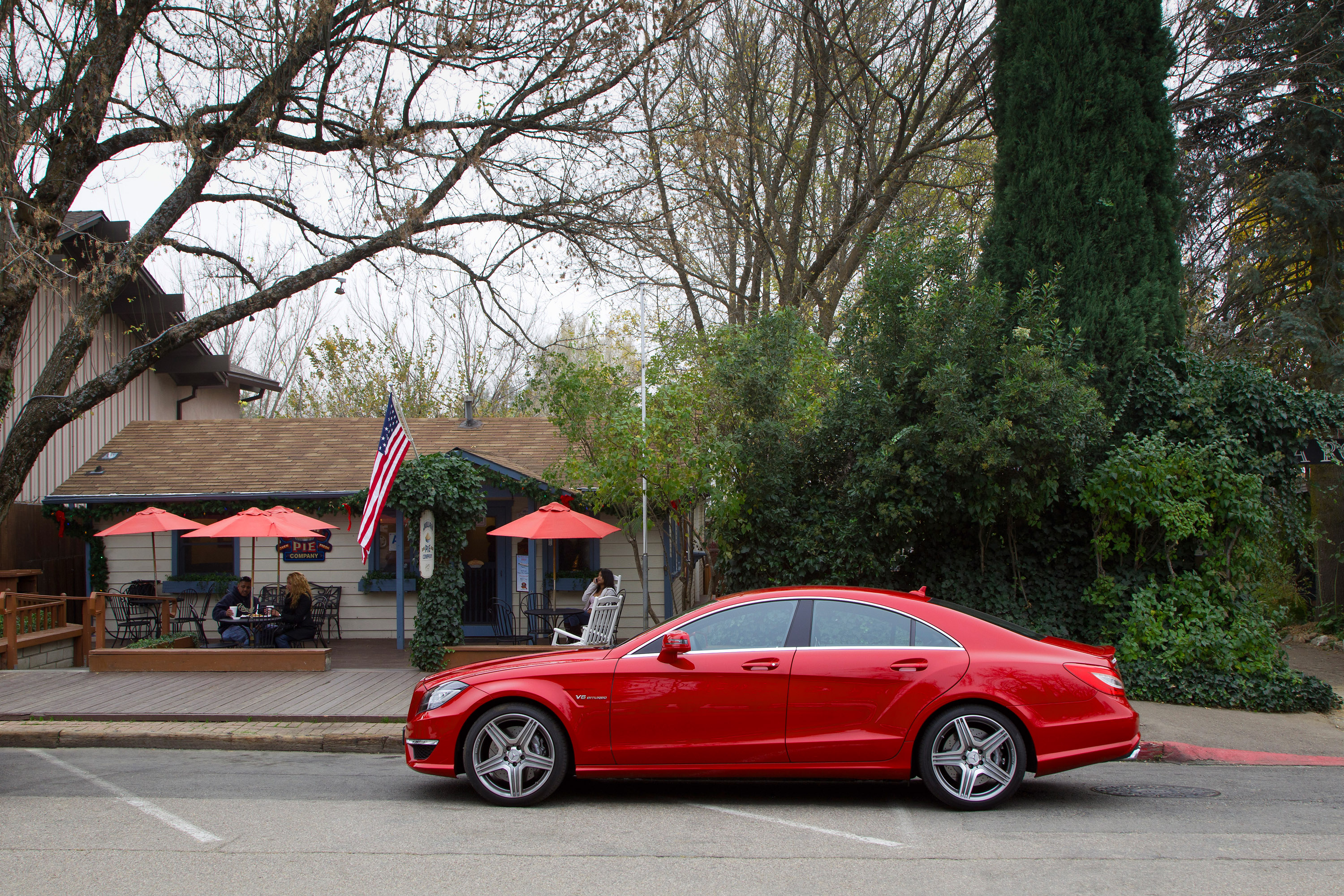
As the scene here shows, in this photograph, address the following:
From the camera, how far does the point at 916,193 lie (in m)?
21.3

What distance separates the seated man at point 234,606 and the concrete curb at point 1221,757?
36.6 feet

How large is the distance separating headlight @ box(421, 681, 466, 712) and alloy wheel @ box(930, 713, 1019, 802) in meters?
3.10

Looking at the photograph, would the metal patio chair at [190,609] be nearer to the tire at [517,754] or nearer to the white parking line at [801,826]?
the tire at [517,754]

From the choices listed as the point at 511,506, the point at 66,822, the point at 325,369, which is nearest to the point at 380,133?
the point at 511,506

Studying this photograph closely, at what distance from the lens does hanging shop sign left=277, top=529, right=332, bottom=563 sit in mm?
15820

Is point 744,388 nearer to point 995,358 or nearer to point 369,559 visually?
point 995,358

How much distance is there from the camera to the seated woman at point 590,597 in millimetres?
12781

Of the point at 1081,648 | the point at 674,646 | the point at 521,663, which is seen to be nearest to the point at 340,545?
the point at 521,663

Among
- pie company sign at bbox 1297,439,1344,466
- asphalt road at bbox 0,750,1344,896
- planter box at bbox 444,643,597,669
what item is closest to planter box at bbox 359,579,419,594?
planter box at bbox 444,643,597,669

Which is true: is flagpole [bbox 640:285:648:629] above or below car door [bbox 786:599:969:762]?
above

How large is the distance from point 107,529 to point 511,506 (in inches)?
245

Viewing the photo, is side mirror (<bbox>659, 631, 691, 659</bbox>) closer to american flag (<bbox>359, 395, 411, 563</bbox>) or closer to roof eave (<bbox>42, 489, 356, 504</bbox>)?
american flag (<bbox>359, 395, 411, 563</bbox>)

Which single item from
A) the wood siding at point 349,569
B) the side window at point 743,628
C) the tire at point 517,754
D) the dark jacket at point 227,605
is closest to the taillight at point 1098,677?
the side window at point 743,628

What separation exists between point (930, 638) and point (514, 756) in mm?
2810
